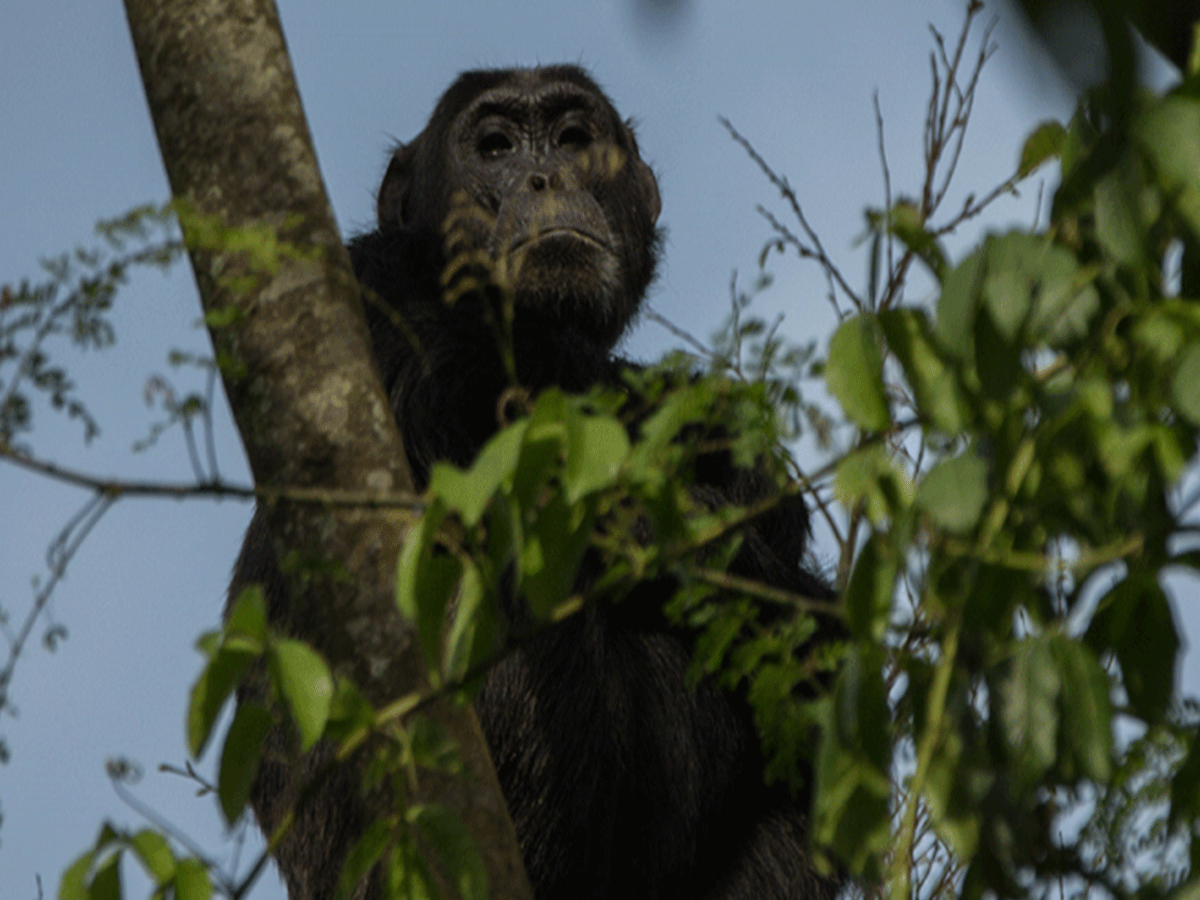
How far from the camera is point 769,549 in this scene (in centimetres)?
416

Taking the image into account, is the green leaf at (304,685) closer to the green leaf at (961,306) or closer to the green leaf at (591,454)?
the green leaf at (591,454)

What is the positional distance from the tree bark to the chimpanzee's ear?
316 cm

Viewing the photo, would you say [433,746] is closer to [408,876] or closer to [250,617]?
[408,876]

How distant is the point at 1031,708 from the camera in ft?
3.71

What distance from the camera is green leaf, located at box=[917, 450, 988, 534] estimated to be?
3.50 feet

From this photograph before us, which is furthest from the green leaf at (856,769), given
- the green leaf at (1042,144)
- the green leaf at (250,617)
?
the green leaf at (1042,144)

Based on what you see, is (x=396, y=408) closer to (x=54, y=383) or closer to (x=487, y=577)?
Result: (x=54, y=383)

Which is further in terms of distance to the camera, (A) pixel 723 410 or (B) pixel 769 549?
(B) pixel 769 549

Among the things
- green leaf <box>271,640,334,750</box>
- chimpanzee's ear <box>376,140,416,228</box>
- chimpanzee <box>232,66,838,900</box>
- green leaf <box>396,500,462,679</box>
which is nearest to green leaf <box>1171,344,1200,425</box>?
green leaf <box>396,500,462,679</box>

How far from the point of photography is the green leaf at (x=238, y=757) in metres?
1.28

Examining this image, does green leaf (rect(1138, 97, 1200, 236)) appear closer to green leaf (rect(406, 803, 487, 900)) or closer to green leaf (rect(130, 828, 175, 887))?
green leaf (rect(406, 803, 487, 900))

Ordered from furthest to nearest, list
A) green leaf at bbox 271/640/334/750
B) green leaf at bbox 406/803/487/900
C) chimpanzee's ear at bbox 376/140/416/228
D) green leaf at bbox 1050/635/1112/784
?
1. chimpanzee's ear at bbox 376/140/416/228
2. green leaf at bbox 406/803/487/900
3. green leaf at bbox 271/640/334/750
4. green leaf at bbox 1050/635/1112/784

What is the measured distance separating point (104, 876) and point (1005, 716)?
80 cm

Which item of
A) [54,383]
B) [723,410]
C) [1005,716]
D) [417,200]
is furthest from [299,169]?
[417,200]
